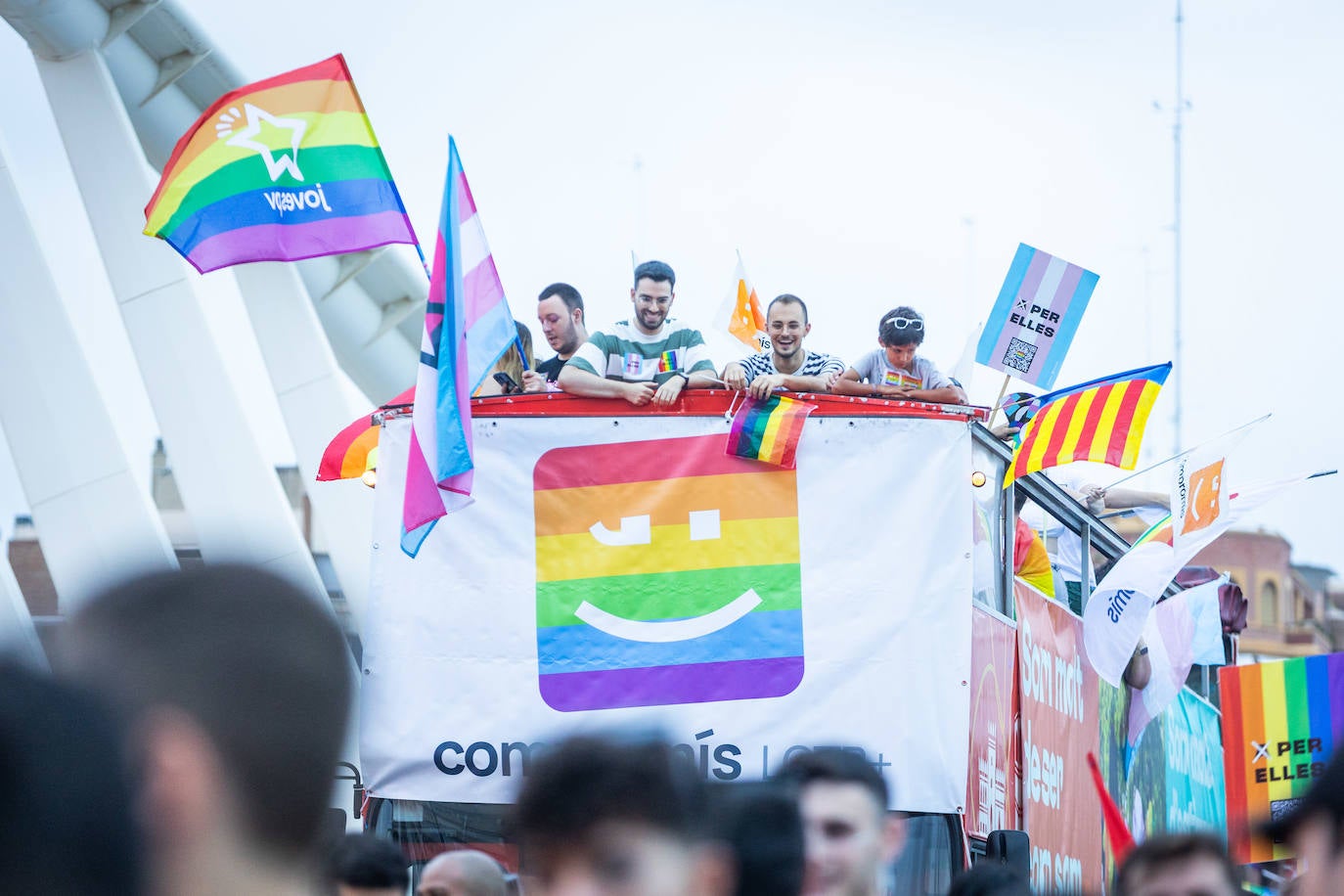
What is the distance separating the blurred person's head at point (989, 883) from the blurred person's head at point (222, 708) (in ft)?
10.2

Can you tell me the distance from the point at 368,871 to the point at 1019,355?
20.8ft

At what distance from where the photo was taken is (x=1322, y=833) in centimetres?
261

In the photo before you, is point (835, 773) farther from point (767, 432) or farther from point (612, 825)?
point (767, 432)

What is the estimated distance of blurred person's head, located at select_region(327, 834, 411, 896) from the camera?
485cm

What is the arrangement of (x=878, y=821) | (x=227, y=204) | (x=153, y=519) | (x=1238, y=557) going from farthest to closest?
(x=1238, y=557)
(x=153, y=519)
(x=227, y=204)
(x=878, y=821)

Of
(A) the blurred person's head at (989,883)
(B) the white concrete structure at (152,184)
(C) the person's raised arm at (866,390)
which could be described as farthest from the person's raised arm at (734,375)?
(B) the white concrete structure at (152,184)

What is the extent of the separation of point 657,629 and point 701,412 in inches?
39.5

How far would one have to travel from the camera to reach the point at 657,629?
7.31 metres

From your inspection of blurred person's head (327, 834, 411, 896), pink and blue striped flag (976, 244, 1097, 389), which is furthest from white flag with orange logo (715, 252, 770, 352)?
blurred person's head (327, 834, 411, 896)

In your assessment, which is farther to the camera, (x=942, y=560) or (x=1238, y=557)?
(x=1238, y=557)

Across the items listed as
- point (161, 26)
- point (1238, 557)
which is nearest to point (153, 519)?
point (161, 26)

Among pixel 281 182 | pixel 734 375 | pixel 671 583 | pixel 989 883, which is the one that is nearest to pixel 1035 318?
pixel 734 375

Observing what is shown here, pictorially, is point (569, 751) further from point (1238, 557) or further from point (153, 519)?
point (1238, 557)

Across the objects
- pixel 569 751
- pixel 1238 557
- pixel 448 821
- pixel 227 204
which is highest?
pixel 227 204
